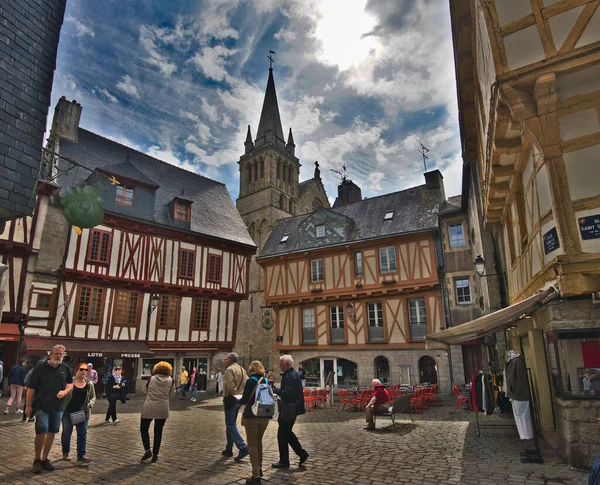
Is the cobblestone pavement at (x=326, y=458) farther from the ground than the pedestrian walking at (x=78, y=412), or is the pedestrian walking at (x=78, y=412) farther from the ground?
the pedestrian walking at (x=78, y=412)

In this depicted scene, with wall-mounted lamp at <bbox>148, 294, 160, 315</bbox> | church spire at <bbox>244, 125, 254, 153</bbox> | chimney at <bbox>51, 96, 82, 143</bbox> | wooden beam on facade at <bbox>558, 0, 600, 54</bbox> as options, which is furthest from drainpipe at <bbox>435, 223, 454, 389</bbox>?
church spire at <bbox>244, 125, 254, 153</bbox>

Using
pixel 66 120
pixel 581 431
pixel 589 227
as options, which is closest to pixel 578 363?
pixel 581 431

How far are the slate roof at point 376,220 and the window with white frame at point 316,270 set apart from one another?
0.79m

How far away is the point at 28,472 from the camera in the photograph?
5004 millimetres

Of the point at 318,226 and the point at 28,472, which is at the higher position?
the point at 318,226

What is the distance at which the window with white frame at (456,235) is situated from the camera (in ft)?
56.5

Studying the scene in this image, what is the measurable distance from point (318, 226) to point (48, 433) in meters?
17.8

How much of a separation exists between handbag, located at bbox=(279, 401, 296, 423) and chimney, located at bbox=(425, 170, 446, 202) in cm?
1678

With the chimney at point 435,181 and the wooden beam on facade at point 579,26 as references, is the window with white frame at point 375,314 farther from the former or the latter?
the wooden beam on facade at point 579,26

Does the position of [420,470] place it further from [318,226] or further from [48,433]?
[318,226]

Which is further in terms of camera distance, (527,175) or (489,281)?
(489,281)

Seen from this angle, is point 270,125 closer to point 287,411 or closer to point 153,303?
point 153,303

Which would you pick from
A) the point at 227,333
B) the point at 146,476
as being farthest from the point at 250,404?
the point at 227,333

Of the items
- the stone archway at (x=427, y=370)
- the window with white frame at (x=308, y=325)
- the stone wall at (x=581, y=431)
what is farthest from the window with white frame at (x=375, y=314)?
the stone wall at (x=581, y=431)
